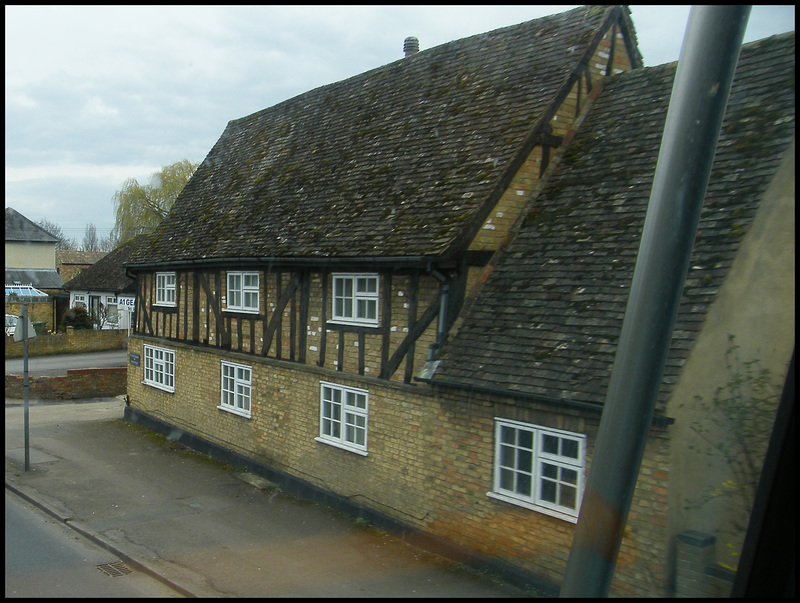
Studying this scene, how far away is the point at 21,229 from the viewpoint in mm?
8078

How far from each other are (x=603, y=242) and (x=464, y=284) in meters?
2.07

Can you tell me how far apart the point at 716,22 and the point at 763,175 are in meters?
5.10

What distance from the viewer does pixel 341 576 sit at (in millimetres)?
8406

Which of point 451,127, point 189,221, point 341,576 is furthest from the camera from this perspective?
point 189,221

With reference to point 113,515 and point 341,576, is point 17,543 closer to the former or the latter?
point 113,515

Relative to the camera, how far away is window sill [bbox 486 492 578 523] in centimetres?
766

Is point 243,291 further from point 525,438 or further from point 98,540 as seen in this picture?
point 525,438

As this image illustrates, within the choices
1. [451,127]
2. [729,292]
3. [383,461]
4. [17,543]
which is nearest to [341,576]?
[383,461]

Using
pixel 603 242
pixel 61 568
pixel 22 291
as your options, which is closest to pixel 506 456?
pixel 603 242

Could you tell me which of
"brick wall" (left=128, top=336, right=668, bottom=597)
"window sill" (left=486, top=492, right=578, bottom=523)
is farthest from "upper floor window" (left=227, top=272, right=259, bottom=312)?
"window sill" (left=486, top=492, right=578, bottom=523)

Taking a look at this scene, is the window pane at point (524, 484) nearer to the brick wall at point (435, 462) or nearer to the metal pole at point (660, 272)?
the brick wall at point (435, 462)

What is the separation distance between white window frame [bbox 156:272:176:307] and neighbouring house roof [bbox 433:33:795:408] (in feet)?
32.8

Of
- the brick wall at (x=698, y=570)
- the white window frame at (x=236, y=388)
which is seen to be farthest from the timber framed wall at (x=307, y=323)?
the brick wall at (x=698, y=570)

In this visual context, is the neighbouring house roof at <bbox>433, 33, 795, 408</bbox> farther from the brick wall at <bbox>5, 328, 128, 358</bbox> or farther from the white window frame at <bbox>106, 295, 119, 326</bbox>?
the white window frame at <bbox>106, 295, 119, 326</bbox>
